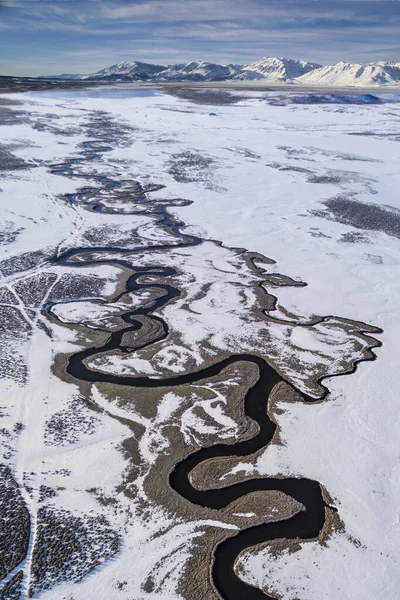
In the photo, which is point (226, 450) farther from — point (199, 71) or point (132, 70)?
point (132, 70)

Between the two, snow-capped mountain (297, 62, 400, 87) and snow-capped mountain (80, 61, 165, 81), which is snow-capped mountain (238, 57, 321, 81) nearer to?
snow-capped mountain (297, 62, 400, 87)

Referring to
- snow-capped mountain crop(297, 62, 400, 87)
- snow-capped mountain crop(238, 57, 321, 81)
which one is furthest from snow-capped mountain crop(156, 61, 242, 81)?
snow-capped mountain crop(297, 62, 400, 87)

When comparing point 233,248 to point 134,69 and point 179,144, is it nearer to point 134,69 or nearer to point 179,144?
point 179,144

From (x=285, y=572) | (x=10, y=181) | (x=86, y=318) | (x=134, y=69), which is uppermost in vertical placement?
(x=134, y=69)

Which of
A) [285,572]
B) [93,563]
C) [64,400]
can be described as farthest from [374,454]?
[64,400]

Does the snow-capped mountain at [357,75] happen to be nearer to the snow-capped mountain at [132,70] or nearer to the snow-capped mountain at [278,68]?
the snow-capped mountain at [278,68]

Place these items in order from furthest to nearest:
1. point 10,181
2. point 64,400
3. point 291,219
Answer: point 10,181 → point 291,219 → point 64,400

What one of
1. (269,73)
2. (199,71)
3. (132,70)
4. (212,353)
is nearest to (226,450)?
(212,353)
